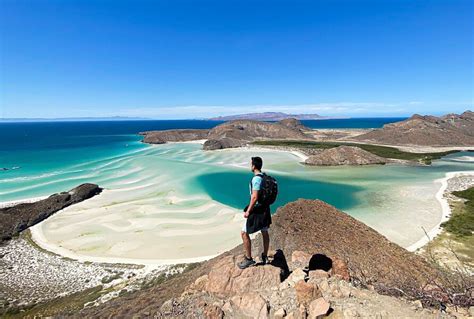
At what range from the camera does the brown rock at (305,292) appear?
241 inches

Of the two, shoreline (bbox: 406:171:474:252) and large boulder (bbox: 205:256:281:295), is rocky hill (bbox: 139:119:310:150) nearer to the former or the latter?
shoreline (bbox: 406:171:474:252)

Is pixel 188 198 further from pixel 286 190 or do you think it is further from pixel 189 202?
pixel 286 190

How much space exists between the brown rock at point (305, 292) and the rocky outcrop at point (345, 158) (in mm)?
47490

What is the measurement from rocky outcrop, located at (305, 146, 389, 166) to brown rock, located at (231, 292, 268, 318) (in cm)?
4791

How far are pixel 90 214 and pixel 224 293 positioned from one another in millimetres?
24137

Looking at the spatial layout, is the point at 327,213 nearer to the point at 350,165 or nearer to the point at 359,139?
the point at 350,165

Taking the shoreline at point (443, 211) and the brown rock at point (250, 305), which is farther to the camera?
the shoreline at point (443, 211)

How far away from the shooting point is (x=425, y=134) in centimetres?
7856

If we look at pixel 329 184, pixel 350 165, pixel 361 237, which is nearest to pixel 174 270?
pixel 361 237

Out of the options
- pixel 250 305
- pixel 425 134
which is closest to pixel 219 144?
pixel 425 134

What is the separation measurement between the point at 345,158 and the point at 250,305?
50.2 metres

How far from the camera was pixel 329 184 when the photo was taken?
3728cm

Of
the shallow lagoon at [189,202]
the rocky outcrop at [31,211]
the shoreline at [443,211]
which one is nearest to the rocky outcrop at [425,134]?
the shallow lagoon at [189,202]

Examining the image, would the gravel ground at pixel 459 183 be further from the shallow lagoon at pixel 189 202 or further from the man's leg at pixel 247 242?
the man's leg at pixel 247 242
